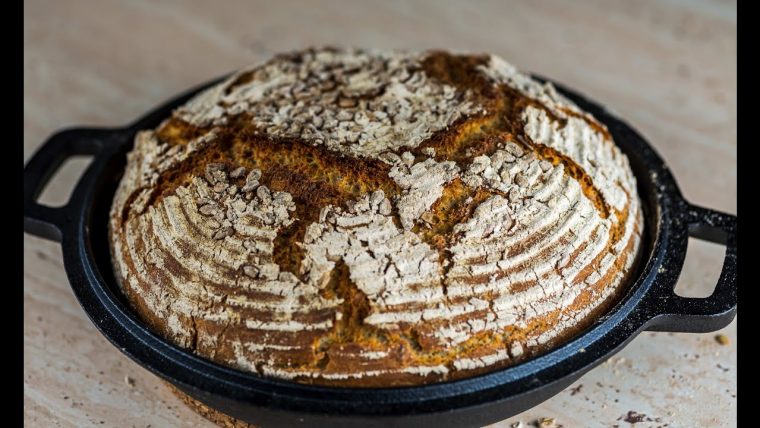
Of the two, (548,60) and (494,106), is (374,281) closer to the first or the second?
(494,106)

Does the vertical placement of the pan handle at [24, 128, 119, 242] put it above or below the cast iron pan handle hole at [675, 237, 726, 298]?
below

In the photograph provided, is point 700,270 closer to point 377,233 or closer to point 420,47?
point 377,233

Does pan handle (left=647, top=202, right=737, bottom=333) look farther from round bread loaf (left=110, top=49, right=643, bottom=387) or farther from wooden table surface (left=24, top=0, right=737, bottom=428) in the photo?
wooden table surface (left=24, top=0, right=737, bottom=428)

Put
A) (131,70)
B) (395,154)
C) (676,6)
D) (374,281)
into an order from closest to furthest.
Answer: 1. (374,281)
2. (395,154)
3. (131,70)
4. (676,6)

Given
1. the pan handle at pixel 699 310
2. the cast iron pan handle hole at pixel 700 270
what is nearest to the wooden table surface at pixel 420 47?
the cast iron pan handle hole at pixel 700 270

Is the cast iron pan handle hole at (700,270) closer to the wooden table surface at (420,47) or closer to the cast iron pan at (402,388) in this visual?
the wooden table surface at (420,47)

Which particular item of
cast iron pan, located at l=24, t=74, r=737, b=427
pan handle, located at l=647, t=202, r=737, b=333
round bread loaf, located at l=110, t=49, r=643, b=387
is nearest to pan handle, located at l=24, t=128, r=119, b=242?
cast iron pan, located at l=24, t=74, r=737, b=427

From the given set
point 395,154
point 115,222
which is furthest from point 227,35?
→ point 395,154
